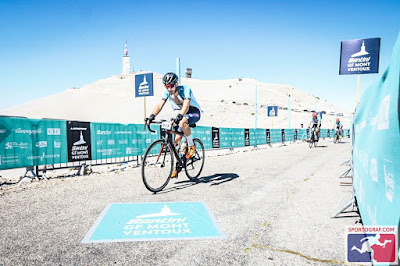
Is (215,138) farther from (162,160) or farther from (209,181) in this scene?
(162,160)

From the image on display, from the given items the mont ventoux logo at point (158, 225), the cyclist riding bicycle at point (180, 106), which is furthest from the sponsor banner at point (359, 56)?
the mont ventoux logo at point (158, 225)

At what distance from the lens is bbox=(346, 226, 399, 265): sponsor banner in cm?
167

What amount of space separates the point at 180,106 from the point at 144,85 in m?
11.0

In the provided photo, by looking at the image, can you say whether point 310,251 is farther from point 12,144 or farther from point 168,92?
point 12,144

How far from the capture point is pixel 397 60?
1886 millimetres

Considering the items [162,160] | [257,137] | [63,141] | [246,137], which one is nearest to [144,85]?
[246,137]

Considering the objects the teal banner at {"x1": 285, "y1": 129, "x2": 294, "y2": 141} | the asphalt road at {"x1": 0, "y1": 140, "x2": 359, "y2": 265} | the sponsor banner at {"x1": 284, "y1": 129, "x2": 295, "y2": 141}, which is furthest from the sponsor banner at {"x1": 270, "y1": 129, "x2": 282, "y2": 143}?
the asphalt road at {"x1": 0, "y1": 140, "x2": 359, "y2": 265}

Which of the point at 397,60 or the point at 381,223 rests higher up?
the point at 397,60

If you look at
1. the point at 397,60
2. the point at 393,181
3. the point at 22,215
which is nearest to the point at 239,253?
the point at 393,181

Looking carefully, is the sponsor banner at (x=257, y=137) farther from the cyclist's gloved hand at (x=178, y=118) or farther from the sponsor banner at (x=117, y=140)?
the cyclist's gloved hand at (x=178, y=118)

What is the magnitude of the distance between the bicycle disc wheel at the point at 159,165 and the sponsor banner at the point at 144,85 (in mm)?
10881

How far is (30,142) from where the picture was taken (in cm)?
718

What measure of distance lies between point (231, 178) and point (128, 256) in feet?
14.3

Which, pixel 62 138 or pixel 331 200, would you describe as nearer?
pixel 331 200
